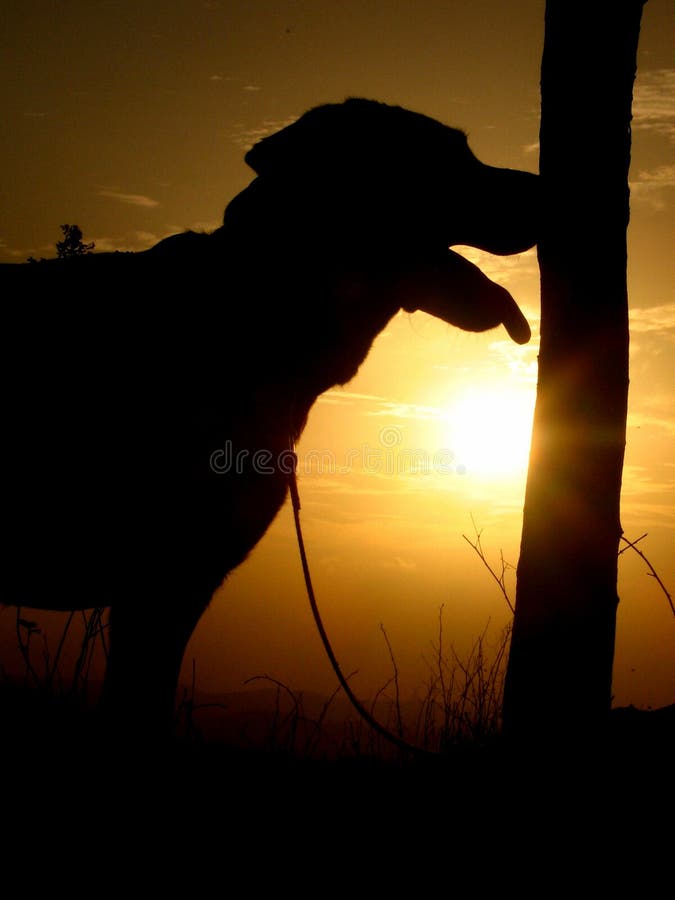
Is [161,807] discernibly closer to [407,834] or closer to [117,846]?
[117,846]

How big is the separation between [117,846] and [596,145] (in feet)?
10.4

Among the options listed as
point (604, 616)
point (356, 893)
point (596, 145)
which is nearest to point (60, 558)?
point (356, 893)

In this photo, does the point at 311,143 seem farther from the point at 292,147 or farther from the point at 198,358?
the point at 198,358

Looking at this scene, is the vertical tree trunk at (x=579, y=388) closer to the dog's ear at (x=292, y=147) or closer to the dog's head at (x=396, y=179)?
the dog's head at (x=396, y=179)

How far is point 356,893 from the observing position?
2291mm

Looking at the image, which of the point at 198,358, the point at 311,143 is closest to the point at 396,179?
the point at 311,143

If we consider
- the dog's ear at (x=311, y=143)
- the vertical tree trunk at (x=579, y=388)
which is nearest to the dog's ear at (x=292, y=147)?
the dog's ear at (x=311, y=143)

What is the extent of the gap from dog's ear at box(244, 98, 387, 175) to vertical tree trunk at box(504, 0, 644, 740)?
0.85 meters

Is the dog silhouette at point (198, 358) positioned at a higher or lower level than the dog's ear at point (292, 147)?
Result: lower

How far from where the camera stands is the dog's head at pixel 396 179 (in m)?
3.12

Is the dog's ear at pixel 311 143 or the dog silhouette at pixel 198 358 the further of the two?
the dog's ear at pixel 311 143

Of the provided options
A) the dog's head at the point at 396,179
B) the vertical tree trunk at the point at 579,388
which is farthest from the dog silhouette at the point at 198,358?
the vertical tree trunk at the point at 579,388

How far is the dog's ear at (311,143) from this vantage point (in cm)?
311

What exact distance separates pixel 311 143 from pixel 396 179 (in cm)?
38
